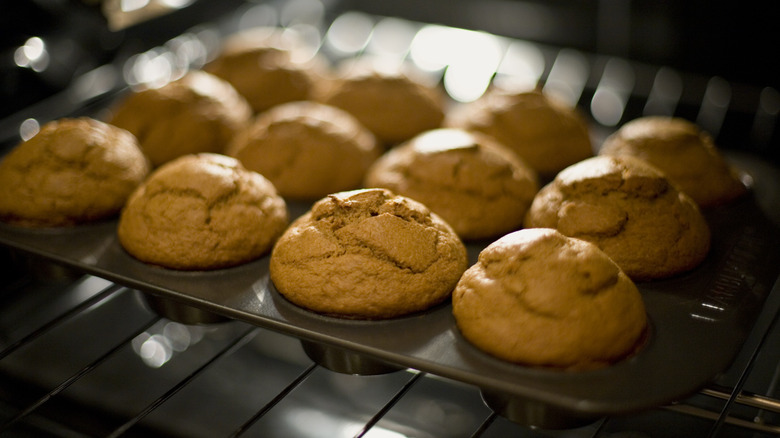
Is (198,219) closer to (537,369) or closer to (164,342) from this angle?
(164,342)

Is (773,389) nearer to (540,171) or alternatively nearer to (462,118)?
(540,171)

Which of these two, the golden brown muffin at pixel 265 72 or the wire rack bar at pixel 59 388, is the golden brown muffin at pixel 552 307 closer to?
the wire rack bar at pixel 59 388

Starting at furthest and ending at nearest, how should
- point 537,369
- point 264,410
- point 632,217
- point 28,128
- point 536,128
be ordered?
point 28,128
point 536,128
point 632,217
point 264,410
point 537,369

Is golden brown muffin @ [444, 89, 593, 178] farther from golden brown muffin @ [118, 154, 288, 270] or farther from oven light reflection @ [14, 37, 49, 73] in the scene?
oven light reflection @ [14, 37, 49, 73]

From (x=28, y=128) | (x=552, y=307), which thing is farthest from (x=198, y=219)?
(x=28, y=128)

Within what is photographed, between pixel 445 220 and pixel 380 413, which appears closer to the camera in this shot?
pixel 380 413
